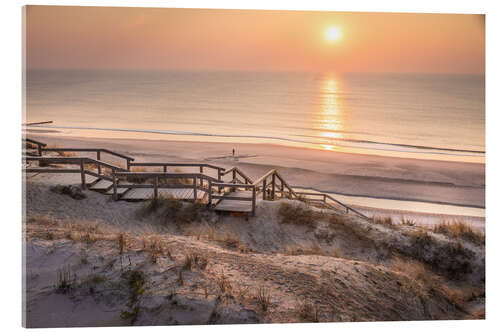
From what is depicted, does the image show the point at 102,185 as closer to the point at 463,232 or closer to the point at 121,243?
the point at 121,243

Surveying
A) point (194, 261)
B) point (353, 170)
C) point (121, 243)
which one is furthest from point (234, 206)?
point (353, 170)

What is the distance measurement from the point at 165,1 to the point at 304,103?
136ft

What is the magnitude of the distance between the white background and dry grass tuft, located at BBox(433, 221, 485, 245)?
1987mm

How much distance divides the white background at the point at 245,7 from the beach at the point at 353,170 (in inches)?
230

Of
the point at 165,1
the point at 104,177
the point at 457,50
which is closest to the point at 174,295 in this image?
the point at 165,1

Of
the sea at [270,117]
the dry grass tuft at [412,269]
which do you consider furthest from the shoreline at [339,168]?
the dry grass tuft at [412,269]

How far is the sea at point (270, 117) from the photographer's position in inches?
813

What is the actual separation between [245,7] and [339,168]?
13.5 metres

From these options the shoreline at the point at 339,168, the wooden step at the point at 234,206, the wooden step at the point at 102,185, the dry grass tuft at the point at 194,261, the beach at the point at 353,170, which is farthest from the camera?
the shoreline at the point at 339,168

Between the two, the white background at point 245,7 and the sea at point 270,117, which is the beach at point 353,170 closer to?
the sea at point 270,117

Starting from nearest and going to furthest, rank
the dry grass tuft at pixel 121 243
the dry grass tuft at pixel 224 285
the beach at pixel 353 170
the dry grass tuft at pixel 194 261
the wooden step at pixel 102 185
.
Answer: the dry grass tuft at pixel 224 285 → the dry grass tuft at pixel 194 261 → the dry grass tuft at pixel 121 243 → the wooden step at pixel 102 185 → the beach at pixel 353 170

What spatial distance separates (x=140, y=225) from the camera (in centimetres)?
709

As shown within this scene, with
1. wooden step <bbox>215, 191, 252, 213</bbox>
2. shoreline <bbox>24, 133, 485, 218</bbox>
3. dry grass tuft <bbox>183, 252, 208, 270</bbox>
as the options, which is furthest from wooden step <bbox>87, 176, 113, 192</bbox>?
shoreline <bbox>24, 133, 485, 218</bbox>

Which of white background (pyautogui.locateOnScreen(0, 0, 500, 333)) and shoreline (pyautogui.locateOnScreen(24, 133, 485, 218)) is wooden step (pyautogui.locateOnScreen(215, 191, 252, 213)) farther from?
shoreline (pyautogui.locateOnScreen(24, 133, 485, 218))
